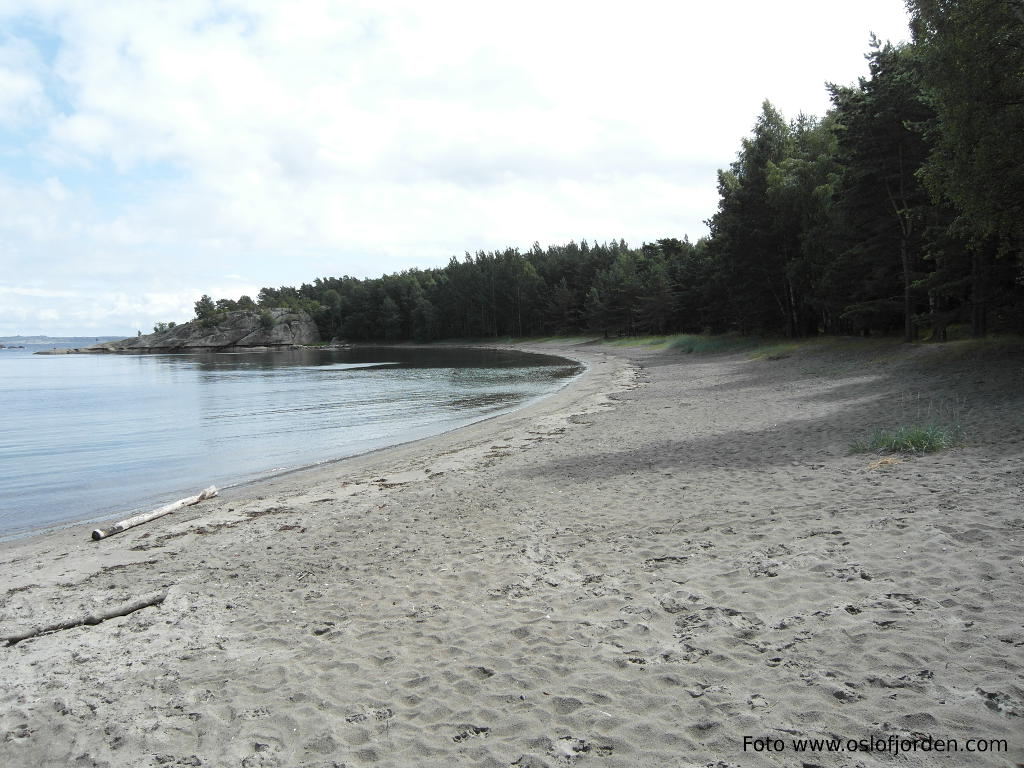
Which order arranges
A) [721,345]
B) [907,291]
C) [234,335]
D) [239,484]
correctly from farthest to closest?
[234,335], [721,345], [907,291], [239,484]

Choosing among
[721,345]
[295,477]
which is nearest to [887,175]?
[721,345]

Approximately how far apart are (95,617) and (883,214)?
34051 millimetres

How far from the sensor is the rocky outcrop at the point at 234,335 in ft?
491

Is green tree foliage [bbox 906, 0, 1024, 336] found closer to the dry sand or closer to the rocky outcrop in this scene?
the dry sand

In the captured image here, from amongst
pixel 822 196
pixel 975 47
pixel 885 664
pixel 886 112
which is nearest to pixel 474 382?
pixel 822 196

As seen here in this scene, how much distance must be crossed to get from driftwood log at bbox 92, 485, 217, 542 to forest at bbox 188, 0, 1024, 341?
67.9 feet

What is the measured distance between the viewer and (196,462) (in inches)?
722

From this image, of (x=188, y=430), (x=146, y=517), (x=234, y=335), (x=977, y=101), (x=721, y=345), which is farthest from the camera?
(x=234, y=335)

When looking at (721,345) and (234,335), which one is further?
(234,335)

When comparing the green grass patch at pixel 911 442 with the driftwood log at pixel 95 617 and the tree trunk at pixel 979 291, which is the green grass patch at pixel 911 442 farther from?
the tree trunk at pixel 979 291

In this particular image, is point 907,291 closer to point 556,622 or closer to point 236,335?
point 556,622

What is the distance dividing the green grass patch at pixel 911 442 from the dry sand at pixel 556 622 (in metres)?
0.34

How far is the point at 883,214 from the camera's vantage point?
1180 inches

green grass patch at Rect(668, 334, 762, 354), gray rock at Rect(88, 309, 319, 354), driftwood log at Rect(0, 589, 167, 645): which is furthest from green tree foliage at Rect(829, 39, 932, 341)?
gray rock at Rect(88, 309, 319, 354)
